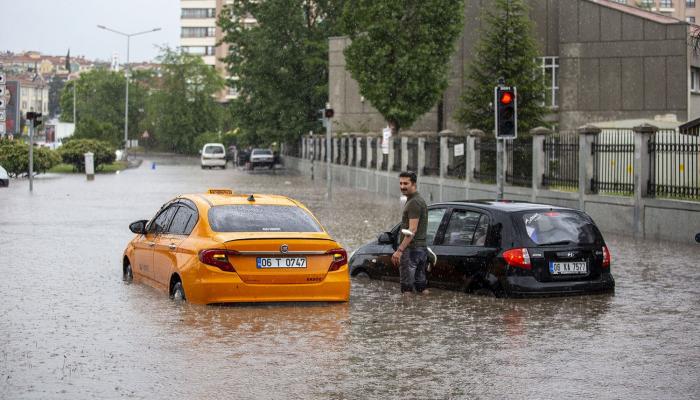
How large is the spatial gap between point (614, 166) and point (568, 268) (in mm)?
12788

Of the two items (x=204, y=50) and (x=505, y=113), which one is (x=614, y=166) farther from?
(x=204, y=50)

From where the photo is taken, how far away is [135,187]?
48594mm

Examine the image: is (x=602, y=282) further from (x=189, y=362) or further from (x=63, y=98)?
(x=63, y=98)

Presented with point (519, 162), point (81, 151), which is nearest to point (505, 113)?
point (519, 162)

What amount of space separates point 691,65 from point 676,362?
169ft

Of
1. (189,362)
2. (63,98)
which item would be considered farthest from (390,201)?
(63,98)

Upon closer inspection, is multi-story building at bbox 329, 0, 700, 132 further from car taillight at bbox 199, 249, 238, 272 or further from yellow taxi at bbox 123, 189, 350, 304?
car taillight at bbox 199, 249, 238, 272

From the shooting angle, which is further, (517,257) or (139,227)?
(139,227)

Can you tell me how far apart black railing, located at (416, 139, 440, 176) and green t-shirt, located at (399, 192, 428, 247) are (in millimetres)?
25609

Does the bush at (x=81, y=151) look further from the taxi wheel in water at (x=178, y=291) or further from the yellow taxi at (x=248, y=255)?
the taxi wheel in water at (x=178, y=291)

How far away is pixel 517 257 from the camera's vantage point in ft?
45.8

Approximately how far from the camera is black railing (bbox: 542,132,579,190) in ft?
93.1

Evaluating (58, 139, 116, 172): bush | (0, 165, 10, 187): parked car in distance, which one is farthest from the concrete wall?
(58, 139, 116, 172): bush

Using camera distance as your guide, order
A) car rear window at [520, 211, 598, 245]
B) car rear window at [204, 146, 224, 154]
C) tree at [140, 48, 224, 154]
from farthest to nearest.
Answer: tree at [140, 48, 224, 154]
car rear window at [204, 146, 224, 154]
car rear window at [520, 211, 598, 245]
